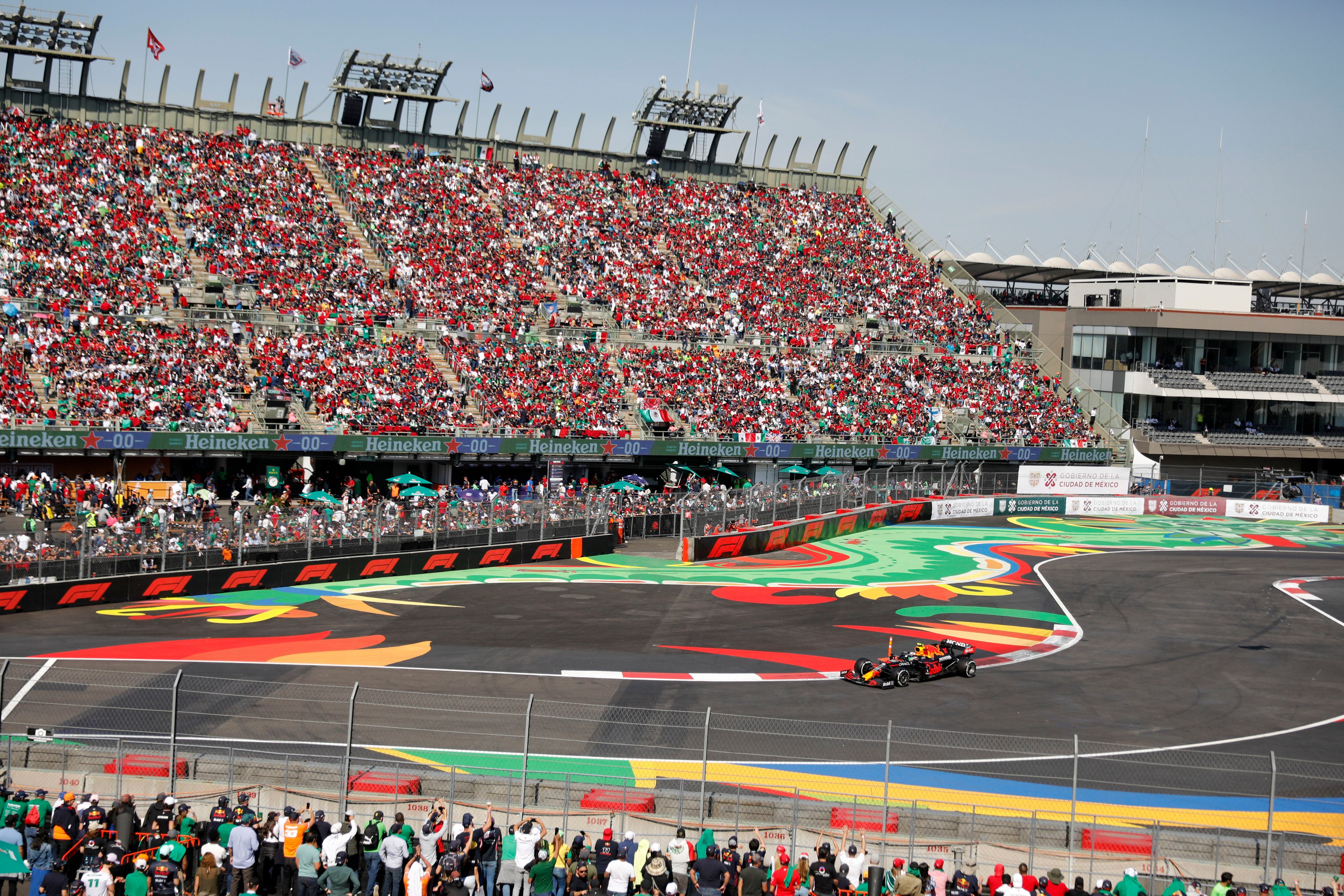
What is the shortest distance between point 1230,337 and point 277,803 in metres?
69.9

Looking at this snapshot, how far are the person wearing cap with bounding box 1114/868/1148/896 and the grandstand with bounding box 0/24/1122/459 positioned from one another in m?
36.9

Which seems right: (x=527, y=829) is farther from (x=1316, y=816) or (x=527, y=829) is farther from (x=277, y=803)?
(x=1316, y=816)

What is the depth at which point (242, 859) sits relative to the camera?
1308 cm

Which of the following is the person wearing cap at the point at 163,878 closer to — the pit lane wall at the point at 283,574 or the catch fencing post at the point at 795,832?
the catch fencing post at the point at 795,832

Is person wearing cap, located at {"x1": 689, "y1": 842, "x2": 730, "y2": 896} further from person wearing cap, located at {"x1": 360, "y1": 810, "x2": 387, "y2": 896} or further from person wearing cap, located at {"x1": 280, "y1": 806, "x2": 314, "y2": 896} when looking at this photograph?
person wearing cap, located at {"x1": 280, "y1": 806, "x2": 314, "y2": 896}

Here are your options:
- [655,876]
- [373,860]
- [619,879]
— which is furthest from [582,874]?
[373,860]

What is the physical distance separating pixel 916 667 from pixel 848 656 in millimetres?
2715

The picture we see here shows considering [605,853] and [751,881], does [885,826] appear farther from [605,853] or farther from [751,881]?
[605,853]

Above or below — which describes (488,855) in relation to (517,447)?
below

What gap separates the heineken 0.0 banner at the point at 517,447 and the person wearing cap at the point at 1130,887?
118 feet

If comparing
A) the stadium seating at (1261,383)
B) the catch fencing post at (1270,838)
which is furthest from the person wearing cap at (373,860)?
the stadium seating at (1261,383)

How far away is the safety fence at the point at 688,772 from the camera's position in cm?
1544

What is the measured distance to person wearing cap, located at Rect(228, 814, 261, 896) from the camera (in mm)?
13047

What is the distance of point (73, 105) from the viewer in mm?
56031
